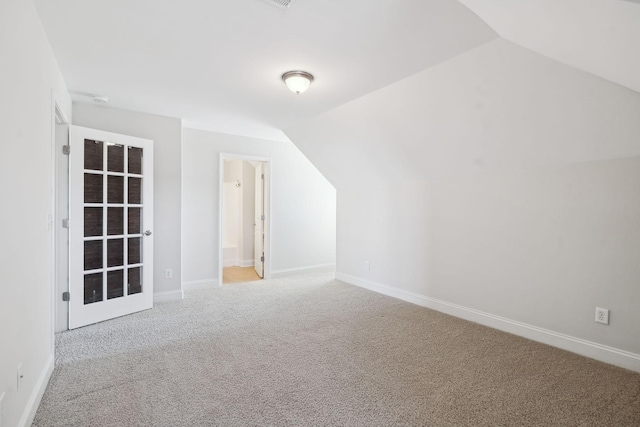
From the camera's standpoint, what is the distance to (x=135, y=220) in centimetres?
400

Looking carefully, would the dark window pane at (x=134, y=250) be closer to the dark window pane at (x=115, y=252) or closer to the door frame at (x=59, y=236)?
the dark window pane at (x=115, y=252)

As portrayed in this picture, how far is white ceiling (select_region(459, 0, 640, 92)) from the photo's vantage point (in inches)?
54.0

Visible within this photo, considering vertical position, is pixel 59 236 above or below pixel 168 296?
above

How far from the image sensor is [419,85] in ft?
9.96

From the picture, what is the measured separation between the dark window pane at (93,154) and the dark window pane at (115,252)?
0.85 metres

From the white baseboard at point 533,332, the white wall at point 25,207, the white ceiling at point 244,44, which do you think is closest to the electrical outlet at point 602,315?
the white baseboard at point 533,332

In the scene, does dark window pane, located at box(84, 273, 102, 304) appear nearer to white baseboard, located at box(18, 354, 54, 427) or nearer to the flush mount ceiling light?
white baseboard, located at box(18, 354, 54, 427)

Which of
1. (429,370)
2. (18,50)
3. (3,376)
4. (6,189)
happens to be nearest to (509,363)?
(429,370)

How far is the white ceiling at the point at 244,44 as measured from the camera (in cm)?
203

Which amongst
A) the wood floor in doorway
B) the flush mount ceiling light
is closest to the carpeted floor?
the wood floor in doorway

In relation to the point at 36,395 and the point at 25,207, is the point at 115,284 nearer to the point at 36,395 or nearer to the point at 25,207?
the point at 36,395

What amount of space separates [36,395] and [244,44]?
A: 2.71m

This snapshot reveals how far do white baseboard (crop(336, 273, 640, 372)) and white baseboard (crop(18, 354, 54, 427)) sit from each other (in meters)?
3.71


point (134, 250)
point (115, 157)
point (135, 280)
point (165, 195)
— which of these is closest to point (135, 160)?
point (115, 157)
